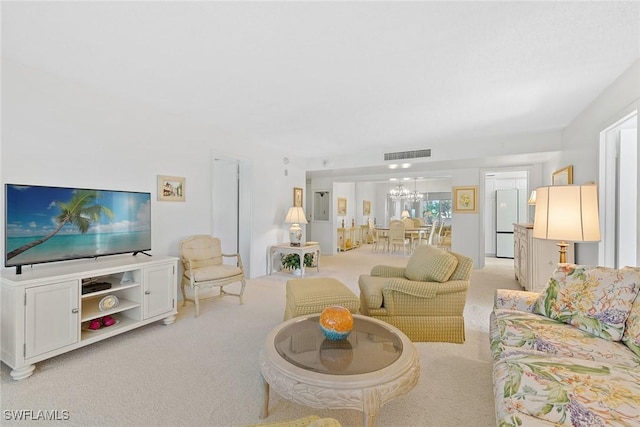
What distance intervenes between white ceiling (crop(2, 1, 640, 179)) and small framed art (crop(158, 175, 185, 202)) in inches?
32.7

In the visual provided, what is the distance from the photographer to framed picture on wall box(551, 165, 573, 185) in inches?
145

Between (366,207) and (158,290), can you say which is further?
(366,207)

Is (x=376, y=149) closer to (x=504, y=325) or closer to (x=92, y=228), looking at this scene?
(x=504, y=325)

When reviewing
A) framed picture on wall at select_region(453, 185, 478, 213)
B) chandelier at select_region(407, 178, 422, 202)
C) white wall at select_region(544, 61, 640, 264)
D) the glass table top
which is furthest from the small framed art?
chandelier at select_region(407, 178, 422, 202)

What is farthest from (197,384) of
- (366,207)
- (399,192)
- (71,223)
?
(366,207)

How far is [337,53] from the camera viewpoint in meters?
2.18

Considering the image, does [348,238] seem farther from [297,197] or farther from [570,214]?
[570,214]

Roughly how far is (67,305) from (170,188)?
1680mm

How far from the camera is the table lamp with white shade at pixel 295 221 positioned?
5.32 metres

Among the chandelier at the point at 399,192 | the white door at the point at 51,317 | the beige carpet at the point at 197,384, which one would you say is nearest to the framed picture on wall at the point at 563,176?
the beige carpet at the point at 197,384

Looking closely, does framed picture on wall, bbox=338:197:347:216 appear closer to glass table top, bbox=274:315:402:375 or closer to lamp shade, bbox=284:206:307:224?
lamp shade, bbox=284:206:307:224

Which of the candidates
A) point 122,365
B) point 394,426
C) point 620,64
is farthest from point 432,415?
point 620,64

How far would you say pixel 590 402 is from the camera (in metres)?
1.13

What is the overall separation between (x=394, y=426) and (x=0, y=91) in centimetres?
376
